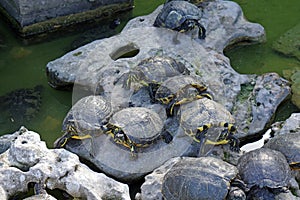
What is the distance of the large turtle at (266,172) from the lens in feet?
15.6

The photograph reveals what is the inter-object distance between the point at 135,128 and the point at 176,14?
234cm

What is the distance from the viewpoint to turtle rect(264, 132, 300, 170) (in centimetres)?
507

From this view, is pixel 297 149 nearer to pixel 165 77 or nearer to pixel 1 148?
pixel 165 77

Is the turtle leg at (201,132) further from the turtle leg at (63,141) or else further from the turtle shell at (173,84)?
the turtle leg at (63,141)

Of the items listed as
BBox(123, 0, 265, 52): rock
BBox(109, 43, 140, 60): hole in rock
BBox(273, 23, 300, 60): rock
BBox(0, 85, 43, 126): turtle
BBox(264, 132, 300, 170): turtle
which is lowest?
BBox(0, 85, 43, 126): turtle

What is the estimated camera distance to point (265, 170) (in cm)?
479

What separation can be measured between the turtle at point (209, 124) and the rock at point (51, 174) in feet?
3.43

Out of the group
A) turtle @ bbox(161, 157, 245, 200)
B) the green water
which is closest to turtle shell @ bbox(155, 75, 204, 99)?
turtle @ bbox(161, 157, 245, 200)

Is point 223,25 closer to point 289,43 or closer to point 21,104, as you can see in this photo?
point 289,43

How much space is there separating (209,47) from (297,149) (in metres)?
2.30

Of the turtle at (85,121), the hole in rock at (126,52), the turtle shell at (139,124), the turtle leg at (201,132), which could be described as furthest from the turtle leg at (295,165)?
the hole in rock at (126,52)

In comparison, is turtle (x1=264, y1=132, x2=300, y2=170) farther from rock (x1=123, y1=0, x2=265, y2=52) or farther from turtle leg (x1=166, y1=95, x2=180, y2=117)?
rock (x1=123, y1=0, x2=265, y2=52)

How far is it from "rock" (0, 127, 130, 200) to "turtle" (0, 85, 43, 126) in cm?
147

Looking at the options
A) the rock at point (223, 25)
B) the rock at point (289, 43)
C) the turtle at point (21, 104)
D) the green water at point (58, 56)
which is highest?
the rock at point (223, 25)
